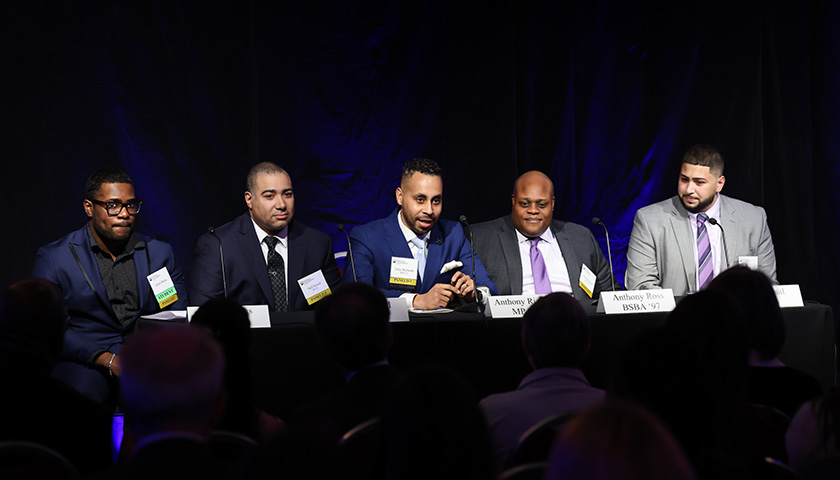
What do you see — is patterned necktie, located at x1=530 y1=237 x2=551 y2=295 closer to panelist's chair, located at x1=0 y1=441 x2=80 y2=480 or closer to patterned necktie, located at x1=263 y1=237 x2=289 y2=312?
patterned necktie, located at x1=263 y1=237 x2=289 y2=312

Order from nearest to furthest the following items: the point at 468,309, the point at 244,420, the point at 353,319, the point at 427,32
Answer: the point at 244,420 < the point at 353,319 < the point at 468,309 < the point at 427,32

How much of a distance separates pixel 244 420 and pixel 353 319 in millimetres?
428

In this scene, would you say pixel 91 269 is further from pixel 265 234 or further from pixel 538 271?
pixel 538 271

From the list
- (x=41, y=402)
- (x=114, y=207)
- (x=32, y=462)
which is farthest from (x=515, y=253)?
(x=32, y=462)

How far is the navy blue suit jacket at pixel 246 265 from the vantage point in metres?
4.03

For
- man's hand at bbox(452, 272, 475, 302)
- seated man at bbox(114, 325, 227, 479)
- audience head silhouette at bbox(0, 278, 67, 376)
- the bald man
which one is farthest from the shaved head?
seated man at bbox(114, 325, 227, 479)

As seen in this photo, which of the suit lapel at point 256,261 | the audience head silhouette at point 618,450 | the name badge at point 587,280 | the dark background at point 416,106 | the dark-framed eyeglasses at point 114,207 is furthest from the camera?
the dark background at point 416,106

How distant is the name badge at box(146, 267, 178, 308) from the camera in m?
3.76

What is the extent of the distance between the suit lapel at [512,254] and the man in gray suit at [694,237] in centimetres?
77

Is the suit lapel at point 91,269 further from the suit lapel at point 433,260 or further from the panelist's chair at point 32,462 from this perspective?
the panelist's chair at point 32,462

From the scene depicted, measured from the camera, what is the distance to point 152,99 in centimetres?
475

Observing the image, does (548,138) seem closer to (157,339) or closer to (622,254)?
(622,254)

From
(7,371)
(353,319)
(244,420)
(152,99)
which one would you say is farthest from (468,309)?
(152,99)

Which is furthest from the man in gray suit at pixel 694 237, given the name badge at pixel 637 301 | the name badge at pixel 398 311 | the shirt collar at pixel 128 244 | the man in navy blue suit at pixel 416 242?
the shirt collar at pixel 128 244
